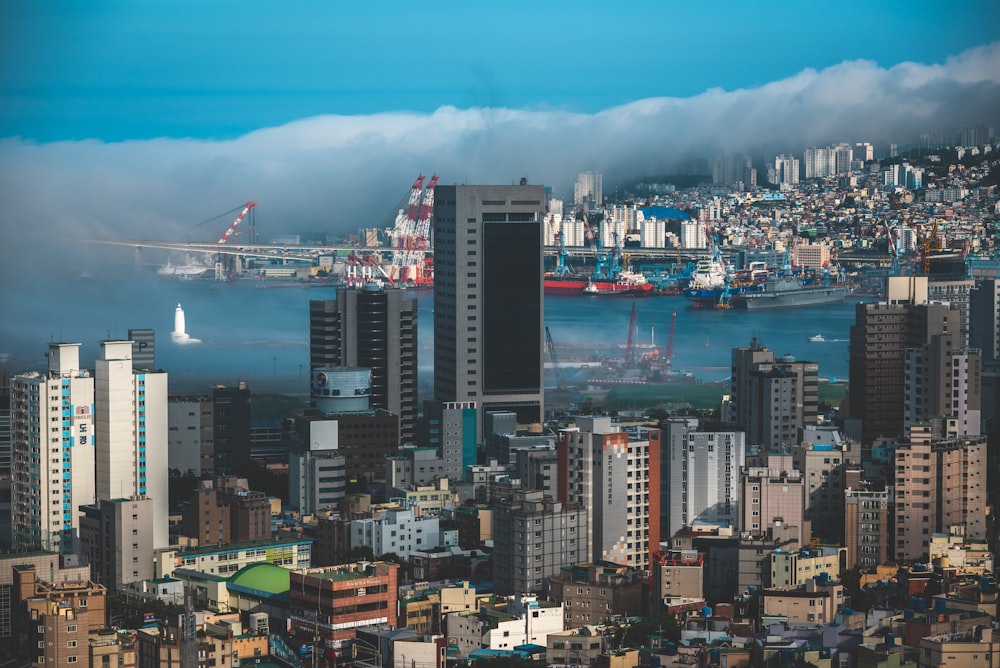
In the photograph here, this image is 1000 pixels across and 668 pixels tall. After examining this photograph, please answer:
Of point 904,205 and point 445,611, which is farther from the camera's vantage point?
point 904,205

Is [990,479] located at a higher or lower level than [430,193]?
lower

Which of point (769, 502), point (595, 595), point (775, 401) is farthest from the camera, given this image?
point (775, 401)

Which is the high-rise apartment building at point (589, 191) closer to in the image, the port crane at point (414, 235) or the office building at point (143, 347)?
the port crane at point (414, 235)

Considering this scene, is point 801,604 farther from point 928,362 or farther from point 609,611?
point 928,362

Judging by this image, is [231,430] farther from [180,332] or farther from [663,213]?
[663,213]

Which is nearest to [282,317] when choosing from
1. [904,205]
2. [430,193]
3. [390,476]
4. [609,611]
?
[430,193]

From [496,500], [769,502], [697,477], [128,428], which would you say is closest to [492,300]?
[697,477]
